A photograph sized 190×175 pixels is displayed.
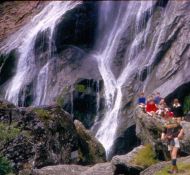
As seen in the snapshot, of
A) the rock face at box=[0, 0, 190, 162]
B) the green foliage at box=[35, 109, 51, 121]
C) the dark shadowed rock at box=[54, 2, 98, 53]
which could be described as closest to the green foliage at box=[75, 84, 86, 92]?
the rock face at box=[0, 0, 190, 162]

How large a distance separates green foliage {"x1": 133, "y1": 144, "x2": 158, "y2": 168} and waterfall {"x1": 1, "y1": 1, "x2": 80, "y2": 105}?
15.5 meters

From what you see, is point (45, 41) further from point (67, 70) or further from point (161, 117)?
point (161, 117)

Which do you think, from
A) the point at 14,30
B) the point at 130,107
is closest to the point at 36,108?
the point at 130,107

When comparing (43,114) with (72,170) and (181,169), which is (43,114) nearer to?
(72,170)

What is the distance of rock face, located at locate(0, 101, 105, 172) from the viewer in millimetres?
20688

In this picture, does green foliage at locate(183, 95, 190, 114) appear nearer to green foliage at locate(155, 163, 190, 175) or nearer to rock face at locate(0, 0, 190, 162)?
rock face at locate(0, 0, 190, 162)

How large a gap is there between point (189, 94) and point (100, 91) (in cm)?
647

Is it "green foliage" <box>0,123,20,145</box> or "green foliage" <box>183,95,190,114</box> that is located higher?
"green foliage" <box>183,95,190,114</box>

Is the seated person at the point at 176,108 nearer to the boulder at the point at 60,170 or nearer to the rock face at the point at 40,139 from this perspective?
the rock face at the point at 40,139

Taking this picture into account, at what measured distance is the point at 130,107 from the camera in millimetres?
31953

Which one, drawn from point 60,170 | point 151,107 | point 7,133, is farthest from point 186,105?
point 7,133

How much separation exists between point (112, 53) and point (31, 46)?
21.3 ft

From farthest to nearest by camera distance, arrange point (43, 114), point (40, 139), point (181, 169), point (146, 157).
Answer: point (43, 114) → point (40, 139) → point (146, 157) → point (181, 169)

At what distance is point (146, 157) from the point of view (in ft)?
65.4
